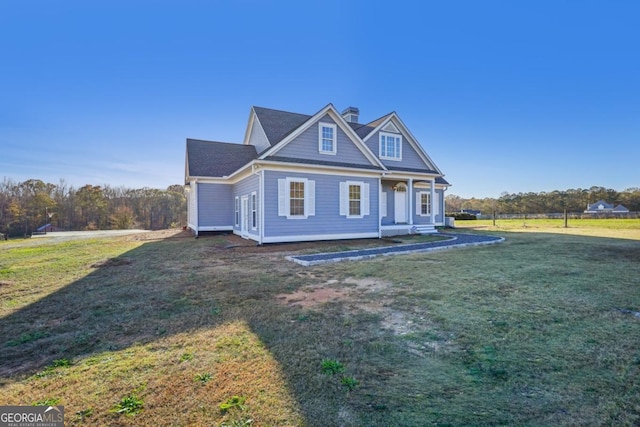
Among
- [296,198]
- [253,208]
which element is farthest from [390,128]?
[253,208]

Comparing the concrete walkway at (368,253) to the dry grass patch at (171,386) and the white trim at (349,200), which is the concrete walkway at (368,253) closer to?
the white trim at (349,200)

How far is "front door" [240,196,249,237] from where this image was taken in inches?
547

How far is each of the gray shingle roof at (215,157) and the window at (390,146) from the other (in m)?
7.67

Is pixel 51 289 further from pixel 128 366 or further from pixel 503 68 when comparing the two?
pixel 503 68

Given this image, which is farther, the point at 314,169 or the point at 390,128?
the point at 390,128

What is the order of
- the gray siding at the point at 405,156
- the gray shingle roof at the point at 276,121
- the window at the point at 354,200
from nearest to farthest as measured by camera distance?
the window at the point at 354,200
the gray shingle roof at the point at 276,121
the gray siding at the point at 405,156

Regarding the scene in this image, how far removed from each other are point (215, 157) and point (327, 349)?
56.6ft

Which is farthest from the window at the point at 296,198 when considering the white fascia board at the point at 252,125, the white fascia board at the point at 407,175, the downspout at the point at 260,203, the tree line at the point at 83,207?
the tree line at the point at 83,207

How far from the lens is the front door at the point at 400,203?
1719 centimetres

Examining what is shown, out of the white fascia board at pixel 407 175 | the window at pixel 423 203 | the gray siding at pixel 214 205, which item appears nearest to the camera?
the white fascia board at pixel 407 175

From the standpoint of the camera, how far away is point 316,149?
41.5ft

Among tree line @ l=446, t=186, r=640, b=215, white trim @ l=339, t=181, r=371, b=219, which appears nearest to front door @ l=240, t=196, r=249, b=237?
white trim @ l=339, t=181, r=371, b=219

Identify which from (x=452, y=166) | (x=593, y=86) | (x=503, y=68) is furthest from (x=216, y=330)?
(x=452, y=166)

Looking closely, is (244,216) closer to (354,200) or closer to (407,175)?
(354,200)
